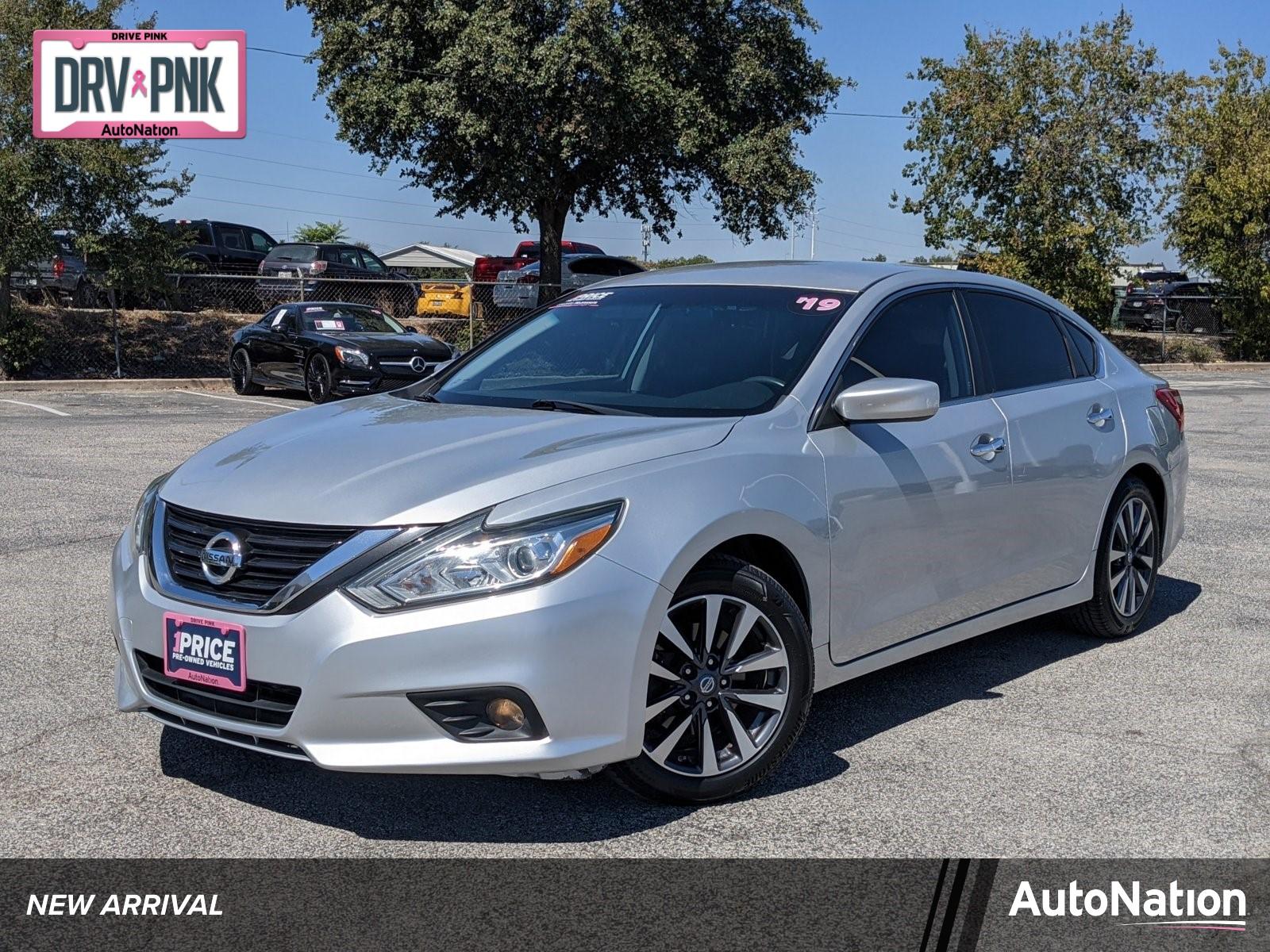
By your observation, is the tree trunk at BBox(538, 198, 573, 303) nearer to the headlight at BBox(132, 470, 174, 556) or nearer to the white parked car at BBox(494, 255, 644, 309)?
the white parked car at BBox(494, 255, 644, 309)

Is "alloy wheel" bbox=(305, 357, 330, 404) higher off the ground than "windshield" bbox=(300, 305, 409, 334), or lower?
lower

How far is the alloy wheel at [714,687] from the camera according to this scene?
411cm

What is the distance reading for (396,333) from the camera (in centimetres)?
2138

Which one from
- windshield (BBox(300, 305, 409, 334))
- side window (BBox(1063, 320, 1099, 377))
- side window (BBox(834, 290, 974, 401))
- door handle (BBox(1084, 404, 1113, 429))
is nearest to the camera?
side window (BBox(834, 290, 974, 401))

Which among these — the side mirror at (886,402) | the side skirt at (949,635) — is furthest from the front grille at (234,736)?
the side mirror at (886,402)

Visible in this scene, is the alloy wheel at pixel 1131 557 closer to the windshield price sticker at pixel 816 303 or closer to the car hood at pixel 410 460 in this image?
the windshield price sticker at pixel 816 303

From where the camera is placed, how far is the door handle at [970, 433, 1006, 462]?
5.32 m

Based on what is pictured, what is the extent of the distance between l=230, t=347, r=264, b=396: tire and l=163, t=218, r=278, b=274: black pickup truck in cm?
1225

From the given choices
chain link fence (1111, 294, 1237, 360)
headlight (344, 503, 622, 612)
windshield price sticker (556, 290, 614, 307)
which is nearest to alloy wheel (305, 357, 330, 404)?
windshield price sticker (556, 290, 614, 307)

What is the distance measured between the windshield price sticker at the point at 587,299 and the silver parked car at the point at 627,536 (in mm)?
29

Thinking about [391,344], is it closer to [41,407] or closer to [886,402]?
[41,407]

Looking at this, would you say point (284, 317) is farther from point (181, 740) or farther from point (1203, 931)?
point (1203, 931)

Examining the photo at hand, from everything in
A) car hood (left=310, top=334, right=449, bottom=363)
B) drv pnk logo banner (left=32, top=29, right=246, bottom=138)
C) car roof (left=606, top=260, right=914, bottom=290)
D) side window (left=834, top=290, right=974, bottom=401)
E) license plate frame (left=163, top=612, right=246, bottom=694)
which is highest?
drv pnk logo banner (left=32, top=29, right=246, bottom=138)

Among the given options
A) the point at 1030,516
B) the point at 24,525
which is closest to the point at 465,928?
the point at 1030,516
